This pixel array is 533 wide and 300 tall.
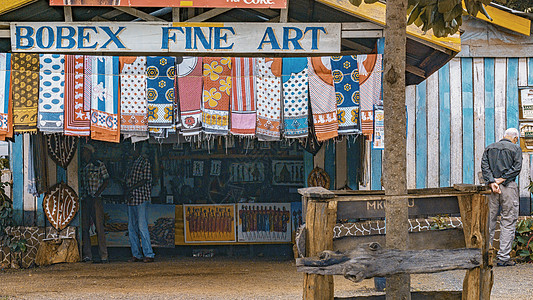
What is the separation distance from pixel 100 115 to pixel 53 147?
2.51 metres

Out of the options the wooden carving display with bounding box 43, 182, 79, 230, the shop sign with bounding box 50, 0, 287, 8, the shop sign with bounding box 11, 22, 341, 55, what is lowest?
the wooden carving display with bounding box 43, 182, 79, 230

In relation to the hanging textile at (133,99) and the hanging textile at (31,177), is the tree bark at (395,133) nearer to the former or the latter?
the hanging textile at (133,99)

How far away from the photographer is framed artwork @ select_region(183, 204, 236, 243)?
38.2 feet

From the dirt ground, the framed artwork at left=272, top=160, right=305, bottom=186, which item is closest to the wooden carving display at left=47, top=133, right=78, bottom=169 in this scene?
the dirt ground

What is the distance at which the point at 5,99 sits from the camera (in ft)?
26.2

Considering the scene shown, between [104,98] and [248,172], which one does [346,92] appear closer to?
[104,98]

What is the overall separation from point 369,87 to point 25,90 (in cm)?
416

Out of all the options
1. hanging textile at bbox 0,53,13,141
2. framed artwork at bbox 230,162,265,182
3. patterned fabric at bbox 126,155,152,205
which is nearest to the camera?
hanging textile at bbox 0,53,13,141

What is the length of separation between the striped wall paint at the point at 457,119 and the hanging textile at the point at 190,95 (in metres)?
3.80

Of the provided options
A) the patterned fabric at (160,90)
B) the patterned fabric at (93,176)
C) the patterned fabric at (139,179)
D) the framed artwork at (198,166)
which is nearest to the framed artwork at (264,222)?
the framed artwork at (198,166)

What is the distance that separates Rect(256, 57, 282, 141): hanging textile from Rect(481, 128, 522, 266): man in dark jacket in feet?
10.6

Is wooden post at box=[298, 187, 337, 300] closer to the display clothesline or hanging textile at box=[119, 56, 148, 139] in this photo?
the display clothesline

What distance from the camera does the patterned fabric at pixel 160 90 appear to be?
8.18m

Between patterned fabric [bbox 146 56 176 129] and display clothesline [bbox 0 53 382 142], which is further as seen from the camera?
patterned fabric [bbox 146 56 176 129]
